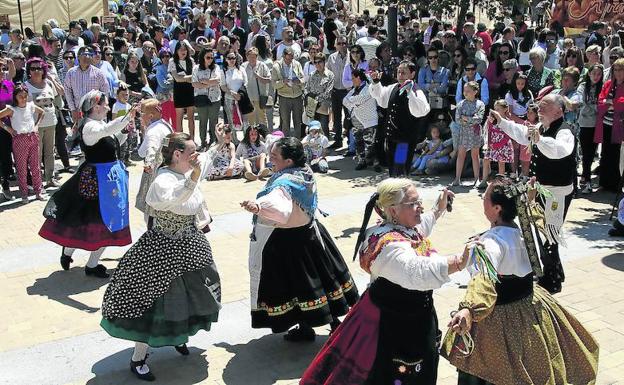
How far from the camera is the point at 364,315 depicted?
438 cm

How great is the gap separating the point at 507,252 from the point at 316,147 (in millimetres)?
7945

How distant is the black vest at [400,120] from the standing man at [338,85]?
5195 mm

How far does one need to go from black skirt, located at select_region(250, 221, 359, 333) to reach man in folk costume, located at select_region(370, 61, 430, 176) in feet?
8.94

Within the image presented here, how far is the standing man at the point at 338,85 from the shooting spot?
44.4 feet

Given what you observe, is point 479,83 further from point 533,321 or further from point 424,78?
point 533,321

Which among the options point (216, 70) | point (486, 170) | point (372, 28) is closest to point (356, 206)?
point (486, 170)

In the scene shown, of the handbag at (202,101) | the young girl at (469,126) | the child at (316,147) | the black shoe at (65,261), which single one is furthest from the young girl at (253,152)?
the black shoe at (65,261)

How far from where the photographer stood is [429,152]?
39.0 ft

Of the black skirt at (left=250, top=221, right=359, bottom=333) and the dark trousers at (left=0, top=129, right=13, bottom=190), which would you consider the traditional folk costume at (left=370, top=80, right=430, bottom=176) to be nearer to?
the black skirt at (left=250, top=221, right=359, bottom=333)

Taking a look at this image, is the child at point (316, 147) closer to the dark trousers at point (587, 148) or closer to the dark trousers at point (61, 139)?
the dark trousers at point (61, 139)

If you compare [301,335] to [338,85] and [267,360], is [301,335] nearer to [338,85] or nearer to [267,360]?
[267,360]

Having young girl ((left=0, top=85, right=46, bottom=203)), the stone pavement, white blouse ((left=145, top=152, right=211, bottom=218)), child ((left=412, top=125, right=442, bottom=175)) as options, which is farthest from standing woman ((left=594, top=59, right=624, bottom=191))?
young girl ((left=0, top=85, right=46, bottom=203))

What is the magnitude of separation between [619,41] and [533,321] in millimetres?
9733

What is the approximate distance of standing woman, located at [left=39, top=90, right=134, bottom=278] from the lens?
7.38 metres
